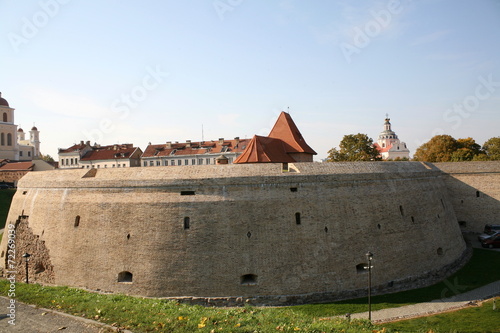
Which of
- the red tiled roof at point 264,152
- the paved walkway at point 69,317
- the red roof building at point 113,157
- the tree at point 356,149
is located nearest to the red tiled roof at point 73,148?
the red roof building at point 113,157

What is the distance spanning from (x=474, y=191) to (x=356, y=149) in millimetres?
14237

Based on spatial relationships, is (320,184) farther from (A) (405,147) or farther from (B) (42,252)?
(A) (405,147)

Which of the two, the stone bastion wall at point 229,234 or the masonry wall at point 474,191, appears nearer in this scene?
the stone bastion wall at point 229,234

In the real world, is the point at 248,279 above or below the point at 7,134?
below

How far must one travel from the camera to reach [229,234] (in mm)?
16703

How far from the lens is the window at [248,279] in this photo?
16.3 metres

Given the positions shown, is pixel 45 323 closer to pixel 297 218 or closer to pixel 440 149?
pixel 297 218

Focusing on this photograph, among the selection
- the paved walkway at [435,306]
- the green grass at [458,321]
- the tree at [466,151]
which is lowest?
the paved walkway at [435,306]

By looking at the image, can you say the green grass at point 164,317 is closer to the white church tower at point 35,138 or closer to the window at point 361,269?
the window at point 361,269

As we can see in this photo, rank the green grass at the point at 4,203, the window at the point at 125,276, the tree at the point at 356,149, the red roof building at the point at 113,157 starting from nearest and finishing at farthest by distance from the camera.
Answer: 1. the window at the point at 125,276
2. the green grass at the point at 4,203
3. the tree at the point at 356,149
4. the red roof building at the point at 113,157

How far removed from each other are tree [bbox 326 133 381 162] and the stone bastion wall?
21.1 meters

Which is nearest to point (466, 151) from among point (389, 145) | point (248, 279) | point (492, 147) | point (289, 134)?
point (492, 147)

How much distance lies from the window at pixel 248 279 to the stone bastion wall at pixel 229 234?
54 millimetres

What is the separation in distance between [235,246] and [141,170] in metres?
6.24
